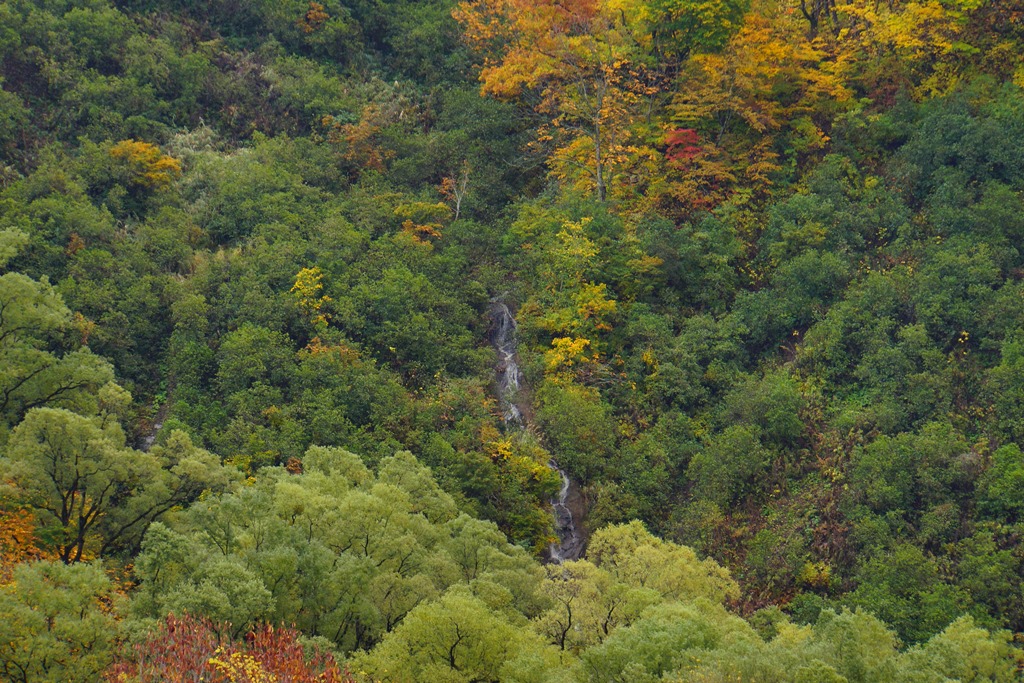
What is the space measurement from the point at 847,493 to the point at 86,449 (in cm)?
2006

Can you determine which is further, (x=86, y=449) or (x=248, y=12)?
(x=248, y=12)

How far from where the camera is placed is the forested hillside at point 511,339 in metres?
27.0

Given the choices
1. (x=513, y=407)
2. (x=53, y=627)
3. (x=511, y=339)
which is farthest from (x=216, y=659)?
(x=511, y=339)

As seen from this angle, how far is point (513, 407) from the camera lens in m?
39.8

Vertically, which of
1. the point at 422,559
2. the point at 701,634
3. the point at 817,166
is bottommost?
the point at 422,559

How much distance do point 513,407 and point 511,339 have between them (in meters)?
3.19

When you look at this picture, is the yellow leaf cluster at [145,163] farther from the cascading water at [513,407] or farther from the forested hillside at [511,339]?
the cascading water at [513,407]

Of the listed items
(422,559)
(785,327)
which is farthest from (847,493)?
(422,559)

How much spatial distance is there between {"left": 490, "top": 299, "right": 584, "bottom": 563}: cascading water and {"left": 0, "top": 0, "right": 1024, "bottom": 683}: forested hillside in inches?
7.1

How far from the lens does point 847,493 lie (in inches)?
1346

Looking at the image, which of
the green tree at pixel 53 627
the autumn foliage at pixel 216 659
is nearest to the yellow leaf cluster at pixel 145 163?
the green tree at pixel 53 627

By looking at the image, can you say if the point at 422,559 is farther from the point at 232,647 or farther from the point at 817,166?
the point at 817,166

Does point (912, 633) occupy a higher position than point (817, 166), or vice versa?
point (817, 166)

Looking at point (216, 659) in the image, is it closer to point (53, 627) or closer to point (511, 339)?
point (53, 627)
